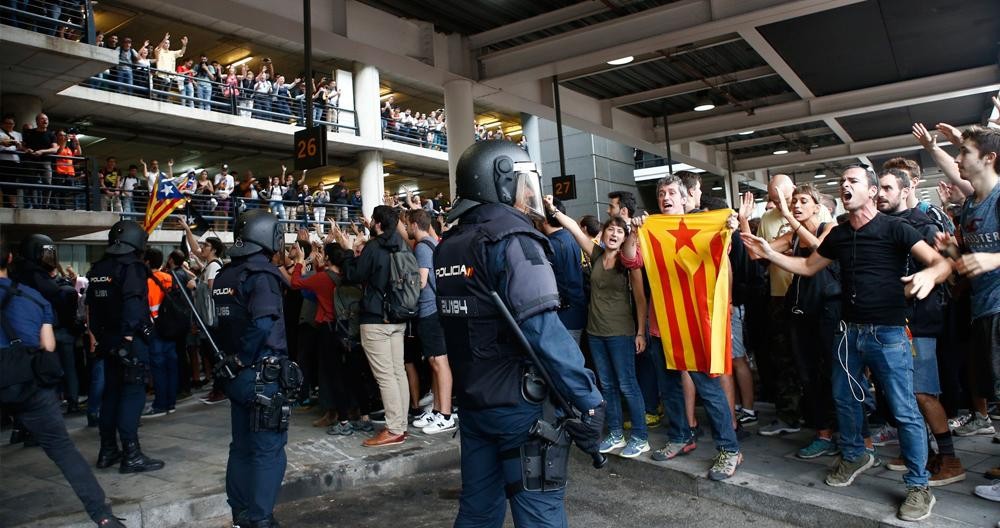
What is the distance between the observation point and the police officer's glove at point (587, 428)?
8.90 feet

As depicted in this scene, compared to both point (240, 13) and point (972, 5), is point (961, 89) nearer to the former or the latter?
point (972, 5)

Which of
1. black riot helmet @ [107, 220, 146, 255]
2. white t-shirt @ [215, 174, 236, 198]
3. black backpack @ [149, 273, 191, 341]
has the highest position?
white t-shirt @ [215, 174, 236, 198]

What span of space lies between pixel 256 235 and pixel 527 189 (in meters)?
2.10

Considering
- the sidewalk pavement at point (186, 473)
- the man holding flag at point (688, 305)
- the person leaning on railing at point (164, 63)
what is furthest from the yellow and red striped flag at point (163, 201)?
the person leaning on railing at point (164, 63)

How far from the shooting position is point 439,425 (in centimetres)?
659

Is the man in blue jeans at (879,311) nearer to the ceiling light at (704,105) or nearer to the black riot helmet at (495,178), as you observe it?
the black riot helmet at (495,178)

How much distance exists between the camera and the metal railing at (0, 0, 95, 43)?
37.5ft

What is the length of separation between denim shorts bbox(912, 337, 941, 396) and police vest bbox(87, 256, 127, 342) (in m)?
5.93

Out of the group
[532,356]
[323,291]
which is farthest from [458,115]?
[532,356]

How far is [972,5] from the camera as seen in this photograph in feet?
31.8

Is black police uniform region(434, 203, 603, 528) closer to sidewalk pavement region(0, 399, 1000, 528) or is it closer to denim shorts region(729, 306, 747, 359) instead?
sidewalk pavement region(0, 399, 1000, 528)

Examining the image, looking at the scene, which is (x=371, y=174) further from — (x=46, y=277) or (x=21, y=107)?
(x=46, y=277)

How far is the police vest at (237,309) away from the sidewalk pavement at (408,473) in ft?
4.49

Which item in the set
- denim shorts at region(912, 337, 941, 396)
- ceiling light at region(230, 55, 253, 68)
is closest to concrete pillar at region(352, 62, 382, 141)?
ceiling light at region(230, 55, 253, 68)
